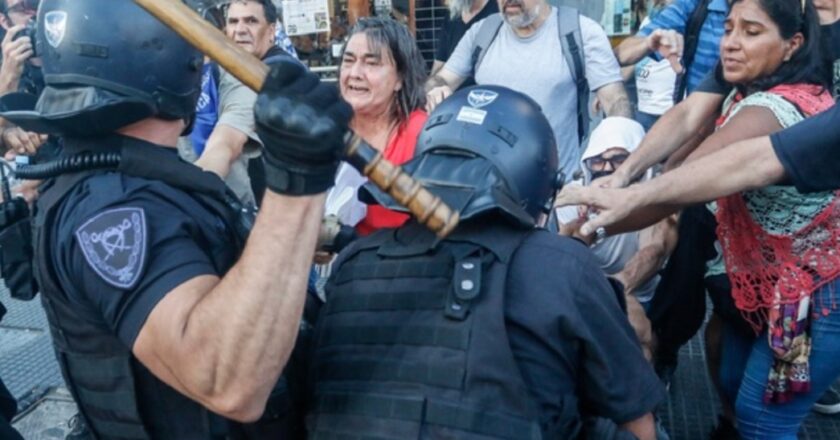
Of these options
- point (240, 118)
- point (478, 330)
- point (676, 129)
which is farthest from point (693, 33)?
point (478, 330)

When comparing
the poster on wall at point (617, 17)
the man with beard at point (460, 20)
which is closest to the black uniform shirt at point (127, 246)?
the man with beard at point (460, 20)

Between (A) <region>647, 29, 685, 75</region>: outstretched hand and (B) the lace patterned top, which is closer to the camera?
(B) the lace patterned top

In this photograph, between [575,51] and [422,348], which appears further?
[575,51]

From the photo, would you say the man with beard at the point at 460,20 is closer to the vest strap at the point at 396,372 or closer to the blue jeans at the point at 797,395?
the blue jeans at the point at 797,395

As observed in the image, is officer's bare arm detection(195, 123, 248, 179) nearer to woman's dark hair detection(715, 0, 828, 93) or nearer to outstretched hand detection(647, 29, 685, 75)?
outstretched hand detection(647, 29, 685, 75)

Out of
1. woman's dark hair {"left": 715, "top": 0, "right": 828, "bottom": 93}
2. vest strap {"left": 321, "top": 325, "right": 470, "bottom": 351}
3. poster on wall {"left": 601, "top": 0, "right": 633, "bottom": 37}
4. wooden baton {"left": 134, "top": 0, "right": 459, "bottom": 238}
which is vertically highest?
wooden baton {"left": 134, "top": 0, "right": 459, "bottom": 238}

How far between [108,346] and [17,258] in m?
0.69

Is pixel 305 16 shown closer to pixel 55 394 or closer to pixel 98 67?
pixel 55 394

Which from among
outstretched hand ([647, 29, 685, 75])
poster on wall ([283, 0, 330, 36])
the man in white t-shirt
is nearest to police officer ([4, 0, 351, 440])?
the man in white t-shirt

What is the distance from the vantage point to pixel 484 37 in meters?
4.24

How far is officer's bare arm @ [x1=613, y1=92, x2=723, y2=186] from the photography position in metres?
2.91

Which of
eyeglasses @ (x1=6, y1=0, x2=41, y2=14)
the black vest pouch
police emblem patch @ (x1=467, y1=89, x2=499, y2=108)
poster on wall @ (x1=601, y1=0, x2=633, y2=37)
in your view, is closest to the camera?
police emblem patch @ (x1=467, y1=89, x2=499, y2=108)

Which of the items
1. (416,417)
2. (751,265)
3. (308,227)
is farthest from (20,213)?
(751,265)

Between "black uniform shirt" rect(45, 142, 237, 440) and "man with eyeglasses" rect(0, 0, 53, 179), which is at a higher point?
"black uniform shirt" rect(45, 142, 237, 440)
